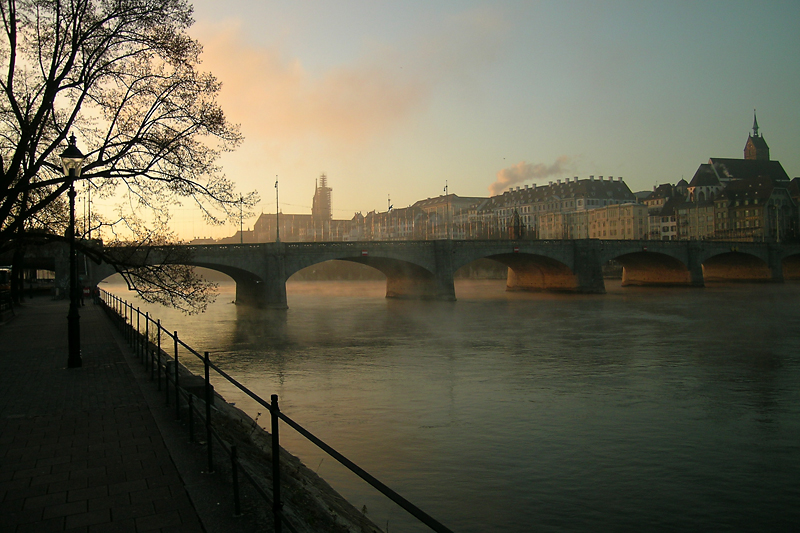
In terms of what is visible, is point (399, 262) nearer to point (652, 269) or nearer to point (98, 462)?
point (652, 269)

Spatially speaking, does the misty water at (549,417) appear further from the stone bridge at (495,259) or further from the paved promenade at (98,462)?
the stone bridge at (495,259)

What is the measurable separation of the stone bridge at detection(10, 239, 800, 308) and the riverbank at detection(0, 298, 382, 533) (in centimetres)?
2258

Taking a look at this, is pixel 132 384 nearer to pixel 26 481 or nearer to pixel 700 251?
pixel 26 481

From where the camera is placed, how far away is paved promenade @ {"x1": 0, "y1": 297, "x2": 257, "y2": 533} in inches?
221

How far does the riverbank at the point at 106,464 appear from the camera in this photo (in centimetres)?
562

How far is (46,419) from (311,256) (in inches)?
1635

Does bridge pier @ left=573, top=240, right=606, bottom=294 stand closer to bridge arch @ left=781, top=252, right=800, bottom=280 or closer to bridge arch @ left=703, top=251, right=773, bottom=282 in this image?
bridge arch @ left=703, top=251, right=773, bottom=282

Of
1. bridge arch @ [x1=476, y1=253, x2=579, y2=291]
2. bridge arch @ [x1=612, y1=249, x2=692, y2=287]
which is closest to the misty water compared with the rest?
bridge arch @ [x1=476, y1=253, x2=579, y2=291]

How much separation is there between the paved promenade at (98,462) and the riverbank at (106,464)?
0.4 inches

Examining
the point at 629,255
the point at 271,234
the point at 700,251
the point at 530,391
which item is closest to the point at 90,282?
the point at 530,391

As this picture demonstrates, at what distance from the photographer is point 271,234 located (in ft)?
534

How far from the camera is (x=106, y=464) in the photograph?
23.3ft

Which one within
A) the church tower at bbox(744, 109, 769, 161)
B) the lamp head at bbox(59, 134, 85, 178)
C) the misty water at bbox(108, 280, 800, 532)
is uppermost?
the church tower at bbox(744, 109, 769, 161)

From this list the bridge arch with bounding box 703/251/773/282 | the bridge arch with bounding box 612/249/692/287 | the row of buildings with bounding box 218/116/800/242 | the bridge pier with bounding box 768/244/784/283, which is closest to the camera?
the bridge arch with bounding box 612/249/692/287
